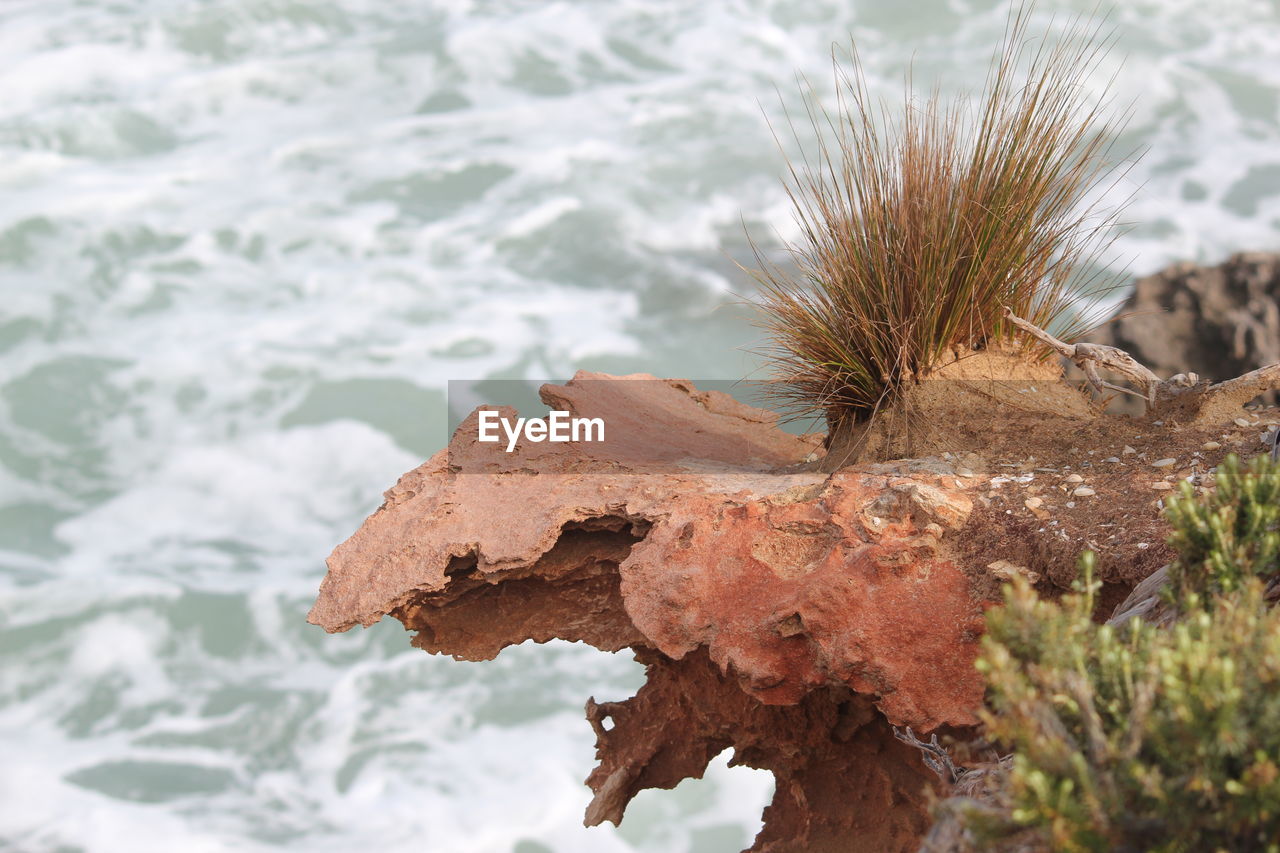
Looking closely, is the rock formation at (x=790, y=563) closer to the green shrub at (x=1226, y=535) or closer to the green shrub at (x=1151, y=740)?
the green shrub at (x=1226, y=535)

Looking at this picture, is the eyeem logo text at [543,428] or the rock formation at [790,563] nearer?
the rock formation at [790,563]

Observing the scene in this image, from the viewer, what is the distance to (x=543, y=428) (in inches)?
187

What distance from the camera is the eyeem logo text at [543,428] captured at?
4.67m

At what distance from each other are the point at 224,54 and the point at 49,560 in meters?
7.19

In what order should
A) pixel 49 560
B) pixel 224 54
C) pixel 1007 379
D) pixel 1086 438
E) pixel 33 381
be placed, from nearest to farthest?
pixel 1086 438, pixel 1007 379, pixel 49 560, pixel 33 381, pixel 224 54

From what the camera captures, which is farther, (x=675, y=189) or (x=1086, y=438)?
(x=675, y=189)

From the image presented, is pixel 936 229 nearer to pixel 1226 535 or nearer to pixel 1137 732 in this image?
pixel 1226 535

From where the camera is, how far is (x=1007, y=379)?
4.42 meters

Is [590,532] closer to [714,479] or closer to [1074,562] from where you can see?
[714,479]

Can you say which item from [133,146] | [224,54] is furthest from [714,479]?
[224,54]

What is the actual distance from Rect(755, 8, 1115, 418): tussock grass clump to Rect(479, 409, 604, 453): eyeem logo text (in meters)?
0.79

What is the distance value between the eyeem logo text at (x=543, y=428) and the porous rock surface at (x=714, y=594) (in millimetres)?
61
